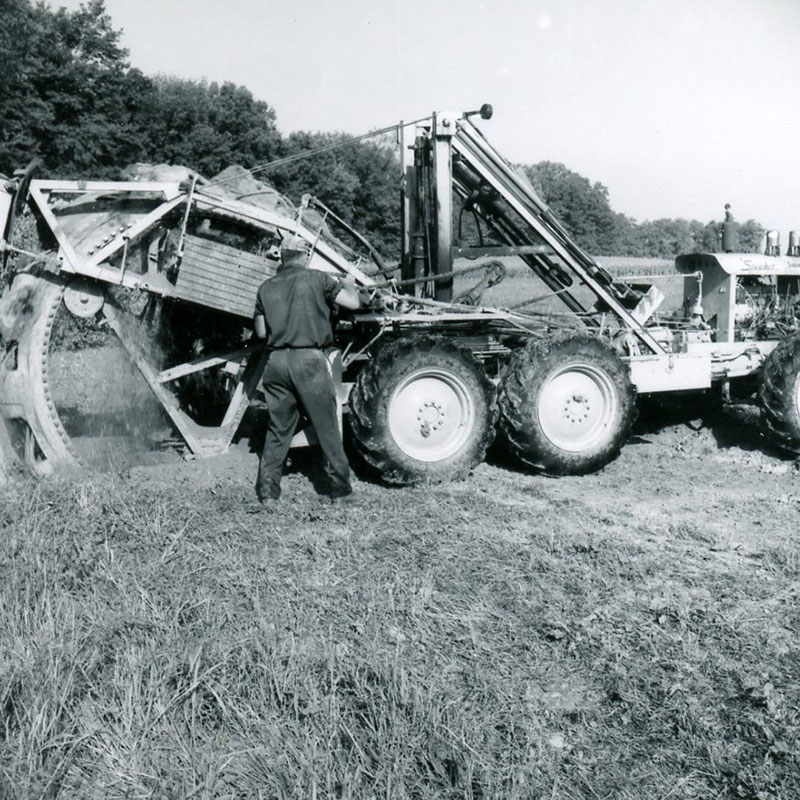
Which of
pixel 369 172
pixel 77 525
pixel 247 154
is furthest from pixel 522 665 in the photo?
pixel 247 154

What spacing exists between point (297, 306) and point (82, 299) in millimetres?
1527

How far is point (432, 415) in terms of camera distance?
23.5 feet

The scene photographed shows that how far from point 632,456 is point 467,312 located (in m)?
2.03

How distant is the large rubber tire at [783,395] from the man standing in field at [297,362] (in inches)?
144

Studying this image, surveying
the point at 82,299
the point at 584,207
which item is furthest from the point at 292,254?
the point at 584,207

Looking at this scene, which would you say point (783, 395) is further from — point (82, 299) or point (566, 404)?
point (82, 299)

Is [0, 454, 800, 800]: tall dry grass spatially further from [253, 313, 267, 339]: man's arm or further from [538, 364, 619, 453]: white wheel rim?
[538, 364, 619, 453]: white wheel rim

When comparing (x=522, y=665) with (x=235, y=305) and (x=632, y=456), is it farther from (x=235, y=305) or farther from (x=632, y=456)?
(x=632, y=456)

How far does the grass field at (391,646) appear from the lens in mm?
3174

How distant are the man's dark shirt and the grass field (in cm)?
112

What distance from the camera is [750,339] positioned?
348 inches

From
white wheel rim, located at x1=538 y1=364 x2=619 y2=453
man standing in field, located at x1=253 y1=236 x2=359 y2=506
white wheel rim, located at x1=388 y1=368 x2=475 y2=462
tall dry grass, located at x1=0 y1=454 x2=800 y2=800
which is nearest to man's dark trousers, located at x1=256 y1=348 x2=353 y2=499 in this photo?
man standing in field, located at x1=253 y1=236 x2=359 y2=506

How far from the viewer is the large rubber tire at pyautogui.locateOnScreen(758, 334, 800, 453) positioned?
7930 mm

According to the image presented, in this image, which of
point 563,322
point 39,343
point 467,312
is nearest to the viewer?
point 39,343
